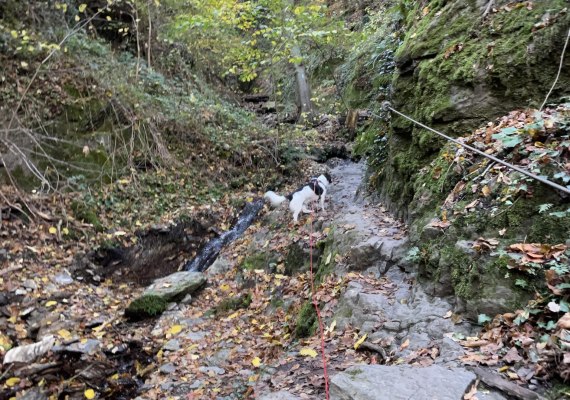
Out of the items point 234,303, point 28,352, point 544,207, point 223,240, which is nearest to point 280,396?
point 544,207

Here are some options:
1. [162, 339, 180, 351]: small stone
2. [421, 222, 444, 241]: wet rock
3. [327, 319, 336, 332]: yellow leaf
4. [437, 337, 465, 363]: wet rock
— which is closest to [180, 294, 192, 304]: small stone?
[162, 339, 180, 351]: small stone

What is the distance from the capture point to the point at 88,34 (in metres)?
11.8

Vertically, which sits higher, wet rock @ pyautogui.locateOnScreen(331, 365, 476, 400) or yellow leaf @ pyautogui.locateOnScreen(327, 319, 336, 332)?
wet rock @ pyautogui.locateOnScreen(331, 365, 476, 400)

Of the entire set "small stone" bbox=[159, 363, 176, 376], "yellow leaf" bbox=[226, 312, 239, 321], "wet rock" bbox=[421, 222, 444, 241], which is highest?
"wet rock" bbox=[421, 222, 444, 241]

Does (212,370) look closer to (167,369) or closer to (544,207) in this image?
(167,369)

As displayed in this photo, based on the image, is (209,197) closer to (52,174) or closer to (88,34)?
(52,174)

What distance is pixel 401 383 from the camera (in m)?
2.71

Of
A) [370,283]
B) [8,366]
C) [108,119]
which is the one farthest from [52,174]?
[370,283]

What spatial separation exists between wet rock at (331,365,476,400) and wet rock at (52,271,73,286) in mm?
5893

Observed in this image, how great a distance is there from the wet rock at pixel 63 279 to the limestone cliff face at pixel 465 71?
577cm

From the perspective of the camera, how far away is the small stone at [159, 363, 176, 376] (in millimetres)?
5051

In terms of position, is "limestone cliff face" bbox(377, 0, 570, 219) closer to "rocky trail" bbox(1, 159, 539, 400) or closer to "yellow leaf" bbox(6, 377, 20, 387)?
"rocky trail" bbox(1, 159, 539, 400)

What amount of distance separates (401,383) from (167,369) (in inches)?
137

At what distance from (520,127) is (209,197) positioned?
301 inches
